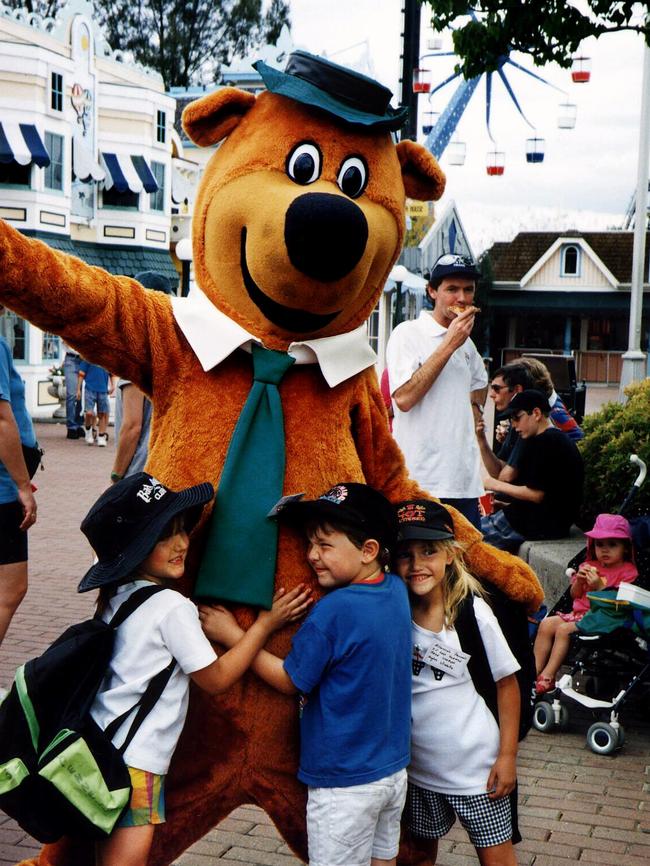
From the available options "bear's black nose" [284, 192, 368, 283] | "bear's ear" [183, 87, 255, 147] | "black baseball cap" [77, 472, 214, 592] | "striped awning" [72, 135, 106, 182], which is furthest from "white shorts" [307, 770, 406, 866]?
"striped awning" [72, 135, 106, 182]

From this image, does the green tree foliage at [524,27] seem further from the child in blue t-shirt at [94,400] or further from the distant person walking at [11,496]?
the child in blue t-shirt at [94,400]

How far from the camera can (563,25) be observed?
6508 millimetres

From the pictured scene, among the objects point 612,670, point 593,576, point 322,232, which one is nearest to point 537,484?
point 593,576

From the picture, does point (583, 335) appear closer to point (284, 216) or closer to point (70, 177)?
point (70, 177)

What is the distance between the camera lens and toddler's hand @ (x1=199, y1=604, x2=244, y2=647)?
283cm

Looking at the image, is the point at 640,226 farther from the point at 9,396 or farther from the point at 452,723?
the point at 452,723

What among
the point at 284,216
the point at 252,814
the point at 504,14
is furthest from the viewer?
the point at 504,14

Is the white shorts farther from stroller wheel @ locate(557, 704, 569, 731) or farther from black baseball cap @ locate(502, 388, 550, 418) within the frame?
black baseball cap @ locate(502, 388, 550, 418)

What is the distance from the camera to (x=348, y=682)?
275cm

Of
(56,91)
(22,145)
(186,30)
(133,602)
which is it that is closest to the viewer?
(133,602)

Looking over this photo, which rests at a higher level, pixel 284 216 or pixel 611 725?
pixel 284 216

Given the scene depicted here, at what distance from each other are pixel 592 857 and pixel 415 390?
2.01 metres

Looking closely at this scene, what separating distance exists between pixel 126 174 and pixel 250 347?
21568mm

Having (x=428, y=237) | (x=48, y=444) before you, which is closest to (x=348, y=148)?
(x=428, y=237)
